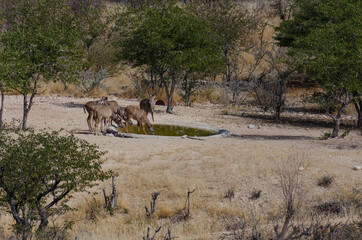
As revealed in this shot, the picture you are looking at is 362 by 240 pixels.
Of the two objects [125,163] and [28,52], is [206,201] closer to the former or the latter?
[125,163]

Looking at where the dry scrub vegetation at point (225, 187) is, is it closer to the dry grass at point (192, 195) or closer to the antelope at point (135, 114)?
the dry grass at point (192, 195)

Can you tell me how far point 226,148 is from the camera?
43.1ft

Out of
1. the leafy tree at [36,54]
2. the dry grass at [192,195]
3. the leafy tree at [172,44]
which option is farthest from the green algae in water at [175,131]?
the leafy tree at [172,44]

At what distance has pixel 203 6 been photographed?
3269 cm

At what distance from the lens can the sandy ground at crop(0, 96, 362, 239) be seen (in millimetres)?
10938

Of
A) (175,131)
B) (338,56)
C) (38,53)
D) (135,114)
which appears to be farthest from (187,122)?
(38,53)

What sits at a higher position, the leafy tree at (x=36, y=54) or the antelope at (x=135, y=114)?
the leafy tree at (x=36, y=54)

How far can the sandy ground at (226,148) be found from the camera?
431 inches

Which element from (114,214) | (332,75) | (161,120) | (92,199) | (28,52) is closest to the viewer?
(114,214)

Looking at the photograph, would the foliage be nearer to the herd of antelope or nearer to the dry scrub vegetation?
the herd of antelope

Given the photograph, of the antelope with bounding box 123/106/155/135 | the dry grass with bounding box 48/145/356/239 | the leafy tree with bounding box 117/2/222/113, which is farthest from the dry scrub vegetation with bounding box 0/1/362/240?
the leafy tree with bounding box 117/2/222/113

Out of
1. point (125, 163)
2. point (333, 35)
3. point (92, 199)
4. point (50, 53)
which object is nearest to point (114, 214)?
point (92, 199)

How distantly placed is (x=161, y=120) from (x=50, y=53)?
5.33m

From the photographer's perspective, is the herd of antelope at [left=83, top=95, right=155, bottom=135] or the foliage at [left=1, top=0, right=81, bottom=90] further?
the herd of antelope at [left=83, top=95, right=155, bottom=135]
